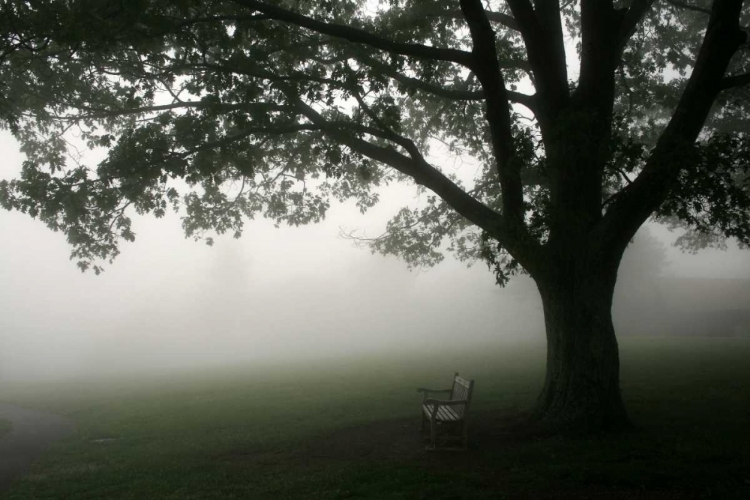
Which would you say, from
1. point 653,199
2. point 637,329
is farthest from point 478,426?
point 637,329

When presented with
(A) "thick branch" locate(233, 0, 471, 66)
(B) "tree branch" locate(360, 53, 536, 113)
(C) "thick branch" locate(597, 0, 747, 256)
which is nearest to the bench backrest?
(C) "thick branch" locate(597, 0, 747, 256)

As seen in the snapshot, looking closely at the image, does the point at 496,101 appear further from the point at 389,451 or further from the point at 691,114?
the point at 389,451

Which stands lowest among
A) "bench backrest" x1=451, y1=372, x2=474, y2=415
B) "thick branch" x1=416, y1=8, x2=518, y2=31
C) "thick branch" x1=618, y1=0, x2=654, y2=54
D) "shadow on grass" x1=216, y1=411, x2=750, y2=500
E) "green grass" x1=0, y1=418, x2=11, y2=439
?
"green grass" x1=0, y1=418, x2=11, y2=439

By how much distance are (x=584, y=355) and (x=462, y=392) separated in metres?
2.53

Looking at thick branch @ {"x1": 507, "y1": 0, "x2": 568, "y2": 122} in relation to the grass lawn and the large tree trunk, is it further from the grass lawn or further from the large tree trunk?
the grass lawn

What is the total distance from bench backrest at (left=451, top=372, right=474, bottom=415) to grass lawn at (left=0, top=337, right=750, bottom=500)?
64 cm

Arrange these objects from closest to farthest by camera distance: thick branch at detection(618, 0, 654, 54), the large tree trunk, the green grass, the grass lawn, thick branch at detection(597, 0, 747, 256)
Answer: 1. the grass lawn
2. thick branch at detection(597, 0, 747, 256)
3. the large tree trunk
4. thick branch at detection(618, 0, 654, 54)
5. the green grass

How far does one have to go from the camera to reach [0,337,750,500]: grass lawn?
7113 millimetres

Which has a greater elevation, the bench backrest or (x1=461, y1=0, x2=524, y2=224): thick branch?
(x1=461, y1=0, x2=524, y2=224): thick branch

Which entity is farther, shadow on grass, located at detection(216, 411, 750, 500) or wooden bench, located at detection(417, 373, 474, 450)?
wooden bench, located at detection(417, 373, 474, 450)

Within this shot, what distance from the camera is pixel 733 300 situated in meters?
64.4

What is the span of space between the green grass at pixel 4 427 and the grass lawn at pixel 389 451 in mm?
1960

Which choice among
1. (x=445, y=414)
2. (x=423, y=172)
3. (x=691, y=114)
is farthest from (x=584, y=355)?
(x=423, y=172)

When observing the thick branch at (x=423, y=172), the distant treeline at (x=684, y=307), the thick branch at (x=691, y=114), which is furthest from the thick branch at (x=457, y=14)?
the distant treeline at (x=684, y=307)
